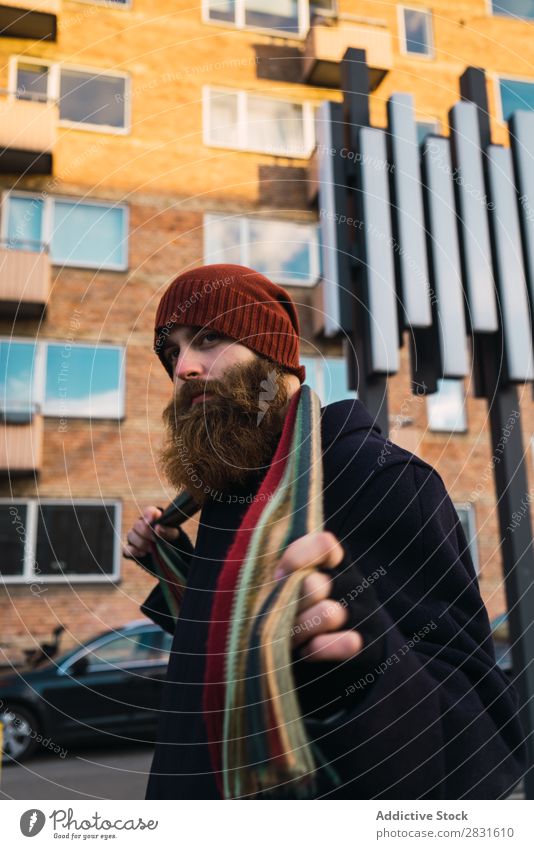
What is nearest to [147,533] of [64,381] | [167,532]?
[167,532]

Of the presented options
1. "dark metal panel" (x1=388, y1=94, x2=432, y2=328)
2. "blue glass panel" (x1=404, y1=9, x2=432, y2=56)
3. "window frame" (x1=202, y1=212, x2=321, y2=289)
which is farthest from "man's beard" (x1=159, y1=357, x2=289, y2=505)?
"blue glass panel" (x1=404, y1=9, x2=432, y2=56)

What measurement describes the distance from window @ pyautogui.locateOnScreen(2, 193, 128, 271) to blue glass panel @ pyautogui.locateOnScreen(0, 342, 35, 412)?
1.36 metres

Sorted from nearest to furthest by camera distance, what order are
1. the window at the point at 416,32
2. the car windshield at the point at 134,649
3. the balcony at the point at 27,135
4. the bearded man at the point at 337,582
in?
1. the bearded man at the point at 337,582
2. the car windshield at the point at 134,649
3. the balcony at the point at 27,135
4. the window at the point at 416,32

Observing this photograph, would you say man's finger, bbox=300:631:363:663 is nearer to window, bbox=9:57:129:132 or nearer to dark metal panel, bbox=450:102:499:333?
dark metal panel, bbox=450:102:499:333

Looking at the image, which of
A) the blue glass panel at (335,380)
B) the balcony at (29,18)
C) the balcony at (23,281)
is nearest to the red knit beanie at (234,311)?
the blue glass panel at (335,380)

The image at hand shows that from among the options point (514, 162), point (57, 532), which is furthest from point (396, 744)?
point (57, 532)

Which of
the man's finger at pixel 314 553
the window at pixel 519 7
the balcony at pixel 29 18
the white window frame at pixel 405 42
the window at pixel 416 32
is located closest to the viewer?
the man's finger at pixel 314 553

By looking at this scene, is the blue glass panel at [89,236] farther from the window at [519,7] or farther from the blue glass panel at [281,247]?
the window at [519,7]

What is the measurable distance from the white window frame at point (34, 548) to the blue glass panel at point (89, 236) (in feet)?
10.9

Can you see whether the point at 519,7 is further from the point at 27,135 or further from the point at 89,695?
the point at 27,135

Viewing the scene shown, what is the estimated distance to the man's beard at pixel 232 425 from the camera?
1.46 m

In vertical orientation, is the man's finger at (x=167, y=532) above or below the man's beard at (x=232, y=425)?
below

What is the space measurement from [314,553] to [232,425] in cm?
77
